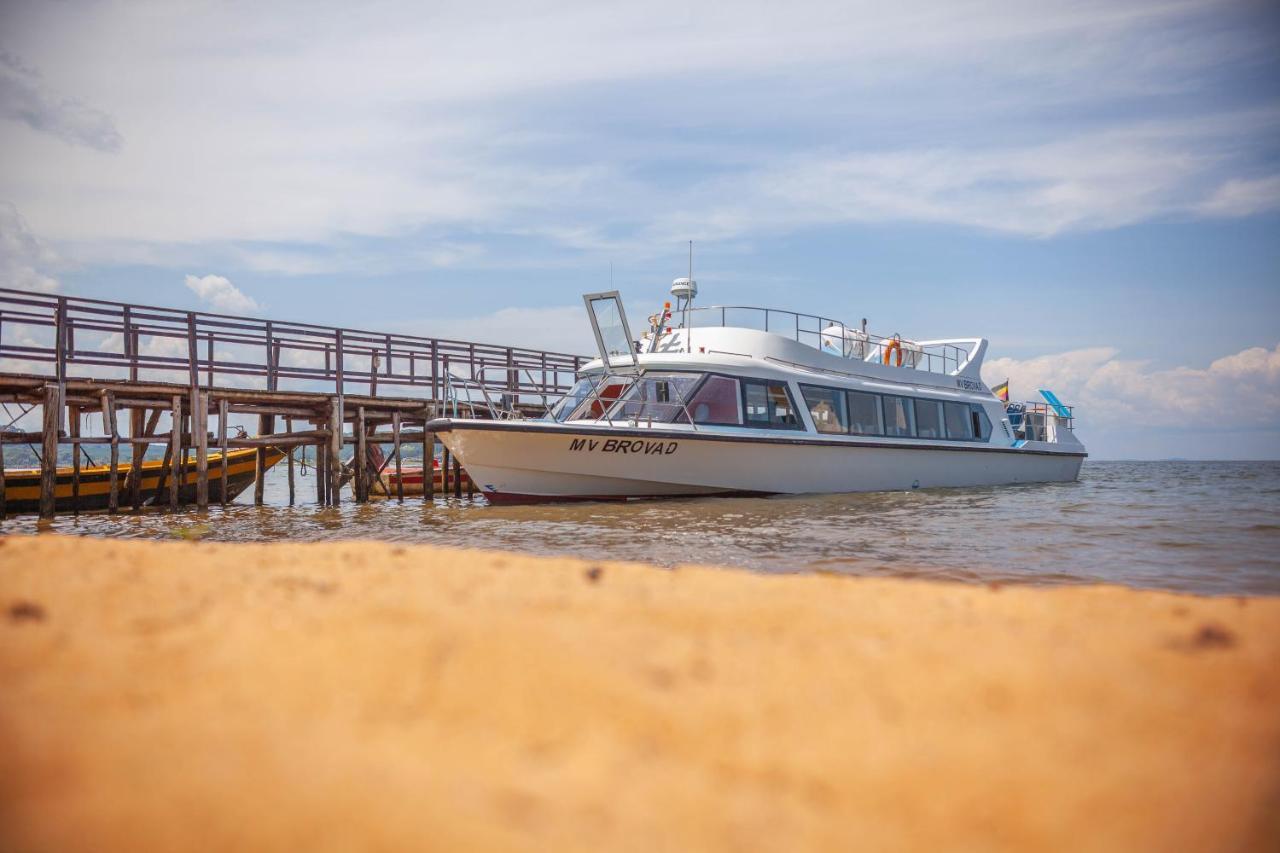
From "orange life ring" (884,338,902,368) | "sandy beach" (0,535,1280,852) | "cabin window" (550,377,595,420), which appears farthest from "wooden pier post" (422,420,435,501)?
"sandy beach" (0,535,1280,852)

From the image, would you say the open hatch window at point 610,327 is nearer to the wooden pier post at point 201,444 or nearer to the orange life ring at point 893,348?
the orange life ring at point 893,348

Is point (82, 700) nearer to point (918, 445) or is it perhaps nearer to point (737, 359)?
point (737, 359)

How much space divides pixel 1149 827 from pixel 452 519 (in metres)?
10.7

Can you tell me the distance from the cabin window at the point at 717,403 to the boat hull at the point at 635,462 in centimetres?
41

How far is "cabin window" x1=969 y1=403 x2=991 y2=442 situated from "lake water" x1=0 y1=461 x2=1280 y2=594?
14.3ft

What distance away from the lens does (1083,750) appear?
1.84 m

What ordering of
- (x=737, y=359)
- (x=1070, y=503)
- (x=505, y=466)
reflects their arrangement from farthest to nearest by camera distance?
(x=737, y=359)
(x=1070, y=503)
(x=505, y=466)

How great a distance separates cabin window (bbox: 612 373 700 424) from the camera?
526 inches

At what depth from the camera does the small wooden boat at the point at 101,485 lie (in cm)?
1594

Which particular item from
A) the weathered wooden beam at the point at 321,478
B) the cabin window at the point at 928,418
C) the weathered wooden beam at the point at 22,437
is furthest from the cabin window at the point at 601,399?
the weathered wooden beam at the point at 22,437

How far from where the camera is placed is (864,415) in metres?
16.2

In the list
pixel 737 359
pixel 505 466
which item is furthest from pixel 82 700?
pixel 737 359

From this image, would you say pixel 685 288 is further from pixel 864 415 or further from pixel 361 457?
pixel 361 457

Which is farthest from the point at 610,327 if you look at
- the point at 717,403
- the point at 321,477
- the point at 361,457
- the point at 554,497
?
the point at 321,477
